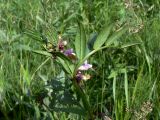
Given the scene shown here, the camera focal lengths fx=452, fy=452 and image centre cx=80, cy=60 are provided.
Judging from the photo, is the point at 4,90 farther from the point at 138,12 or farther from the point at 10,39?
the point at 138,12

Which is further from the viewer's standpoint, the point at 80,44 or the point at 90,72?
the point at 90,72

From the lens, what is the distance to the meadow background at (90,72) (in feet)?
4.30

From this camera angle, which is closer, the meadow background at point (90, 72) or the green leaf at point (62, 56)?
the green leaf at point (62, 56)

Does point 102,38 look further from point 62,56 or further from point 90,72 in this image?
point 90,72

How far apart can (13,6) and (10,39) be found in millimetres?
672

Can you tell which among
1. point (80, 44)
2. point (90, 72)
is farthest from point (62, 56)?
point (90, 72)

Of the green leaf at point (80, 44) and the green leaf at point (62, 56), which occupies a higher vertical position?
the green leaf at point (80, 44)

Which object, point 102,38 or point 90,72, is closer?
point 102,38

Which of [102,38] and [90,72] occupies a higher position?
[102,38]

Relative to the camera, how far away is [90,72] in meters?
1.76

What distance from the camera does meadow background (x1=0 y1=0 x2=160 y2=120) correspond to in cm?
131

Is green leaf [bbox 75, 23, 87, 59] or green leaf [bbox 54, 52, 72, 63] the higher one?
green leaf [bbox 75, 23, 87, 59]

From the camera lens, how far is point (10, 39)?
6.30 feet

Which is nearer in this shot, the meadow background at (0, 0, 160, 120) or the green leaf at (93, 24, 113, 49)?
the green leaf at (93, 24, 113, 49)
